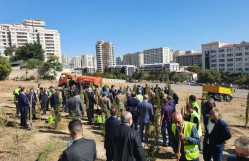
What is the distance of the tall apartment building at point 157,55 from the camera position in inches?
6363

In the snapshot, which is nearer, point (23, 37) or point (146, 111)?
point (146, 111)

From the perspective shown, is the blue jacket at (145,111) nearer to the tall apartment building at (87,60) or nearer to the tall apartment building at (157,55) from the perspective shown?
the tall apartment building at (157,55)

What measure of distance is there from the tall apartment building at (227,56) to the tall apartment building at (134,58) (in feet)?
273

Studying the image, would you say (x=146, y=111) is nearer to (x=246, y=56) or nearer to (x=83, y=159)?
(x=83, y=159)

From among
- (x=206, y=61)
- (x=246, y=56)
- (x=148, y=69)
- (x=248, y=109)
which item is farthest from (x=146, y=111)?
(x=148, y=69)

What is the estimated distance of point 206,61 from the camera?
95250 millimetres

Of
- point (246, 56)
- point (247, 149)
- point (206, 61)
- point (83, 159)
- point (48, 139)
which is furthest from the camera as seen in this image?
point (206, 61)

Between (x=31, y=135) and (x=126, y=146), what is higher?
(x=126, y=146)

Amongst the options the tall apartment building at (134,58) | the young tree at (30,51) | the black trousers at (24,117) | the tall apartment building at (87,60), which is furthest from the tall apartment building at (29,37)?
the black trousers at (24,117)

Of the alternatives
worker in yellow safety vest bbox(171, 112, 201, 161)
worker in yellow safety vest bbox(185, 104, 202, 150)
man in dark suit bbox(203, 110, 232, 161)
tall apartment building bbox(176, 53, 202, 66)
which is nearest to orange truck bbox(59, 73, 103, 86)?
worker in yellow safety vest bbox(185, 104, 202, 150)

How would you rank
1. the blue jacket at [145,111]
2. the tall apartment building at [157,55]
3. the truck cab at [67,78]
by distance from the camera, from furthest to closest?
the tall apartment building at [157,55] < the truck cab at [67,78] < the blue jacket at [145,111]

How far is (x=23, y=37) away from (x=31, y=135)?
107744mm

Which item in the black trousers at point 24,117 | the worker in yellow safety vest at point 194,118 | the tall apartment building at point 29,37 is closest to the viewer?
the worker in yellow safety vest at point 194,118

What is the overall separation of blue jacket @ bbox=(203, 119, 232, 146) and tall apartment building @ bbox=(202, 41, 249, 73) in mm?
92907
